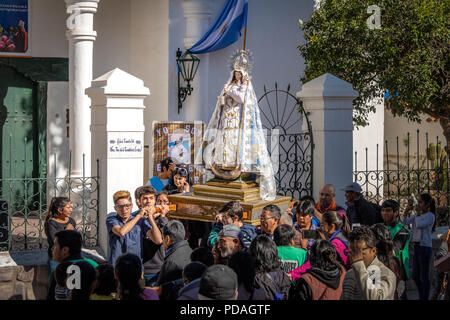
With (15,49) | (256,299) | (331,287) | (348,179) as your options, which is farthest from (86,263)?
(15,49)

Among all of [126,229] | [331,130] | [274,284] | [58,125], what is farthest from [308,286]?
[58,125]

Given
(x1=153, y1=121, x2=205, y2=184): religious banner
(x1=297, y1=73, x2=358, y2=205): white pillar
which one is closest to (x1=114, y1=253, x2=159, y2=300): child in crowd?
(x1=297, y1=73, x2=358, y2=205): white pillar

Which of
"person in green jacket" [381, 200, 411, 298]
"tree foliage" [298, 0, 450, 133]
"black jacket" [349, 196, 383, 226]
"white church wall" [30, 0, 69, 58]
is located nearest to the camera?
"person in green jacket" [381, 200, 411, 298]

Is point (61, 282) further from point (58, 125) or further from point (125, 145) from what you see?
point (58, 125)

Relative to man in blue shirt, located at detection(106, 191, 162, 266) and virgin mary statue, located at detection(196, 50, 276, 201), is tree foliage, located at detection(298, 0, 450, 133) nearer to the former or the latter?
virgin mary statue, located at detection(196, 50, 276, 201)

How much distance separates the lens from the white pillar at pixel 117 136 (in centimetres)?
859

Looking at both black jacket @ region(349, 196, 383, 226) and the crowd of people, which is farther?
black jacket @ region(349, 196, 383, 226)

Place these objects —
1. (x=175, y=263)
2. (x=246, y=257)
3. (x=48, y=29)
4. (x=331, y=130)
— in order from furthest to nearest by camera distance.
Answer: (x=48, y=29), (x=331, y=130), (x=175, y=263), (x=246, y=257)

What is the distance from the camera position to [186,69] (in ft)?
43.1

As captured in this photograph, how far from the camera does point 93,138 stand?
29.6 feet

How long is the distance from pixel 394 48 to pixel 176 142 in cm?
379

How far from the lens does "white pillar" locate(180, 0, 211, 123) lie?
42.9 ft

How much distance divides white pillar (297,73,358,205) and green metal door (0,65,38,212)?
218 inches

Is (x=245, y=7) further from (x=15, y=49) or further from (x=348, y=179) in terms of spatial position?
(x=348, y=179)
